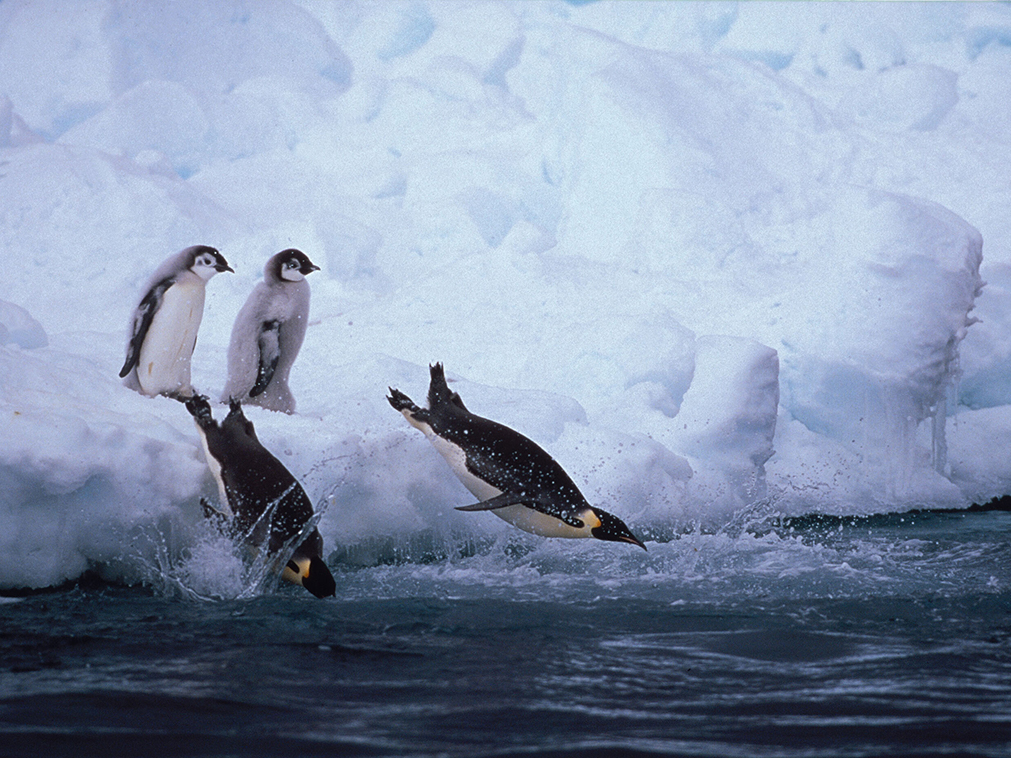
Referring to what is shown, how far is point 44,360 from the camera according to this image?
15.2ft

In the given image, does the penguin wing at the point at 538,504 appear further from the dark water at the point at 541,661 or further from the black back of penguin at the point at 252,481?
the black back of penguin at the point at 252,481

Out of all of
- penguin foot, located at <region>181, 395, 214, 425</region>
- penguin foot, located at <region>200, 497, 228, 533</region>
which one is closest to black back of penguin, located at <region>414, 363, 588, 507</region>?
penguin foot, located at <region>181, 395, 214, 425</region>

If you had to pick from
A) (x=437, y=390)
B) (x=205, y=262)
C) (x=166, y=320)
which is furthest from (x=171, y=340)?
(x=437, y=390)

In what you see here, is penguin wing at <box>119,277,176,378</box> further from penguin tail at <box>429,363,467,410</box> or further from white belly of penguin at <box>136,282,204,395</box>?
penguin tail at <box>429,363,467,410</box>

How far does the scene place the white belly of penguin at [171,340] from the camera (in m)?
5.01

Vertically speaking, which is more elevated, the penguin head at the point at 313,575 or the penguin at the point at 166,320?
the penguin at the point at 166,320

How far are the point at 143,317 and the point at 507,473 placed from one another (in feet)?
6.28

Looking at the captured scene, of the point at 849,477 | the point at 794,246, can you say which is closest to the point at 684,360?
the point at 849,477

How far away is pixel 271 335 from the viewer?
205 inches

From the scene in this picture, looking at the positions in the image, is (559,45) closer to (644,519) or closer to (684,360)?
(684,360)

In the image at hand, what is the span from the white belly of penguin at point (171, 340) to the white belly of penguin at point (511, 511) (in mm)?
1245

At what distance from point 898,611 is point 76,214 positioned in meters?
7.51

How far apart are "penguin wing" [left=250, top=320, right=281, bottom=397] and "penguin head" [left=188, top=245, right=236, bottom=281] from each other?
13.5 inches

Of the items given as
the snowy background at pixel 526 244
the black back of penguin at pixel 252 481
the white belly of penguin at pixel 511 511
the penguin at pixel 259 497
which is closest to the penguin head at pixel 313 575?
the penguin at pixel 259 497
